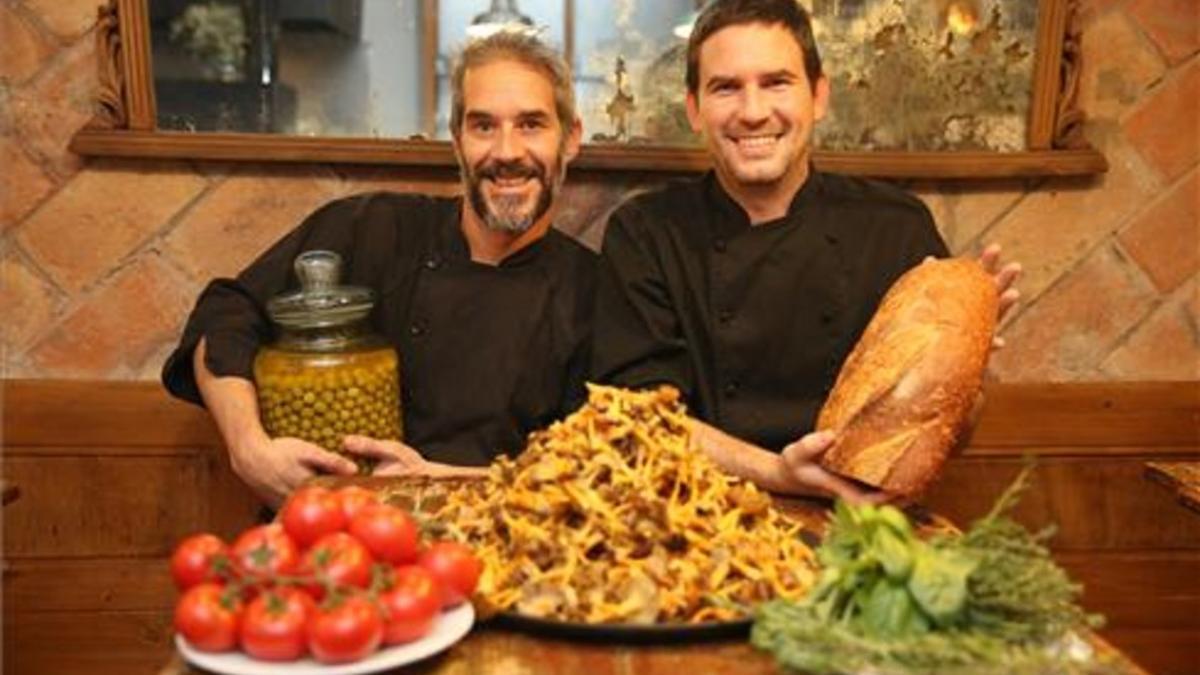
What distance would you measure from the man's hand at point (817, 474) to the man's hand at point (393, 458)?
1.93 feet

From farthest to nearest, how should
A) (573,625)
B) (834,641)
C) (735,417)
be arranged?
(735,417)
(573,625)
(834,641)

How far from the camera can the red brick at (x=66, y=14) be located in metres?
2.76

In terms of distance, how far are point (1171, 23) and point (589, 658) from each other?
2.40m

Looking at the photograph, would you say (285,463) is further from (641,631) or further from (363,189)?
(641,631)

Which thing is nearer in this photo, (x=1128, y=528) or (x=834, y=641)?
(x=834, y=641)

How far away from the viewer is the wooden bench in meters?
2.90

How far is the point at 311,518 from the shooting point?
4.48 ft

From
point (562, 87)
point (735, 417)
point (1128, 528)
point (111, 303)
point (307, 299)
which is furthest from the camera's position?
point (1128, 528)

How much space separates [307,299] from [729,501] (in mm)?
978

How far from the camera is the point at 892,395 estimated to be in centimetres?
187

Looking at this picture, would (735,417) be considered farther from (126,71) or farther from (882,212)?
(126,71)

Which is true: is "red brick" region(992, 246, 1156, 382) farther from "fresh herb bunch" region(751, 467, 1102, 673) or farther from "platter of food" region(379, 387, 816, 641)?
"fresh herb bunch" region(751, 467, 1102, 673)

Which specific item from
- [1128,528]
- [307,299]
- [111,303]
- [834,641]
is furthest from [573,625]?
[1128,528]

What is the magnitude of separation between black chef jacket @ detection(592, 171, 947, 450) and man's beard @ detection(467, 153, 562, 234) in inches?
8.8
